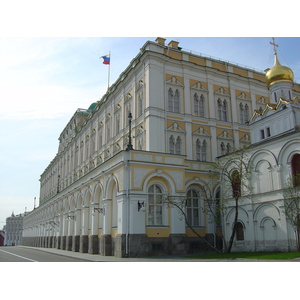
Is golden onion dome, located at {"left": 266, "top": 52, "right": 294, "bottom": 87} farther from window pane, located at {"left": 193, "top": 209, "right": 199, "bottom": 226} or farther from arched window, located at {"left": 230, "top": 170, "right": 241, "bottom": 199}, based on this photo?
window pane, located at {"left": 193, "top": 209, "right": 199, "bottom": 226}

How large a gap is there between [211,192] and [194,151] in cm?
570

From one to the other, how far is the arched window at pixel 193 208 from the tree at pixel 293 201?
27.5 ft

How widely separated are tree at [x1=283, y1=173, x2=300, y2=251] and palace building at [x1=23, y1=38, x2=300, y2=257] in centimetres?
769

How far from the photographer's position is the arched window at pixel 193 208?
29.8 m

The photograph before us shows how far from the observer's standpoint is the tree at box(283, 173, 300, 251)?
71.3ft

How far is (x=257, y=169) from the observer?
88.4ft

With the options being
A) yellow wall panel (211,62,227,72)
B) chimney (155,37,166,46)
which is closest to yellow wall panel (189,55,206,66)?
yellow wall panel (211,62,227,72)

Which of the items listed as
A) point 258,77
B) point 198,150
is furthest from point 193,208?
point 258,77

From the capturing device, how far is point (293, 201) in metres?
22.5

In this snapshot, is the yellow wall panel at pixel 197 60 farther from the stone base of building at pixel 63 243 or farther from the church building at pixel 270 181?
the stone base of building at pixel 63 243

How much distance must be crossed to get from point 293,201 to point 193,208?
376 inches

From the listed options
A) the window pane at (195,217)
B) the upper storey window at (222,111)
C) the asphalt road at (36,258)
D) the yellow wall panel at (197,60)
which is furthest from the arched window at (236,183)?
the yellow wall panel at (197,60)

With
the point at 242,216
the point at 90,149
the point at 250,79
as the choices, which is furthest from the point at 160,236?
the point at 90,149

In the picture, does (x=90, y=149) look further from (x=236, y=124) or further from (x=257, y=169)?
(x=257, y=169)
